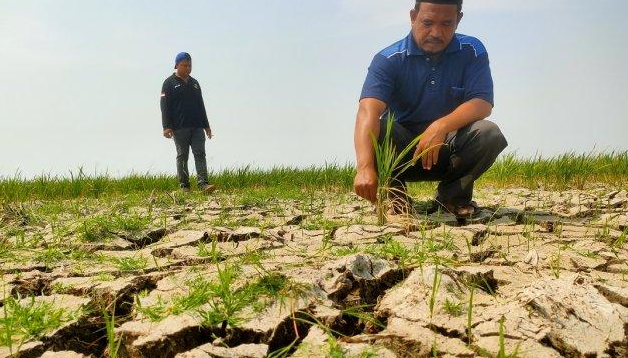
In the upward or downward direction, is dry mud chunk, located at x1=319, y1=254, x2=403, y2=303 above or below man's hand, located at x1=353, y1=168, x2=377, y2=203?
below

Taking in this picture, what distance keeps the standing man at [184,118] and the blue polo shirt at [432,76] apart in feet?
11.7

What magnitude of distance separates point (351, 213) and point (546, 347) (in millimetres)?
2294

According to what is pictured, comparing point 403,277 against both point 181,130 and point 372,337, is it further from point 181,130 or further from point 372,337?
point 181,130

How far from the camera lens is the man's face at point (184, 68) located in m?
6.74

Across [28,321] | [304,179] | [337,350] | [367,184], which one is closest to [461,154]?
[367,184]

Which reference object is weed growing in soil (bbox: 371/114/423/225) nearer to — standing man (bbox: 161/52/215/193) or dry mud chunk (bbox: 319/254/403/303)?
dry mud chunk (bbox: 319/254/403/303)

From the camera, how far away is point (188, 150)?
670 cm

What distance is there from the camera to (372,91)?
3189 mm

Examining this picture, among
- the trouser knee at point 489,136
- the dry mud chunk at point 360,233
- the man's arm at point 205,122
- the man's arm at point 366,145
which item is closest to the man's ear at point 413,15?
the man's arm at point 366,145

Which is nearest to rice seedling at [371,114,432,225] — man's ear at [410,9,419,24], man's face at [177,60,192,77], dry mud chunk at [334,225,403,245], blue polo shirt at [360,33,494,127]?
dry mud chunk at [334,225,403,245]

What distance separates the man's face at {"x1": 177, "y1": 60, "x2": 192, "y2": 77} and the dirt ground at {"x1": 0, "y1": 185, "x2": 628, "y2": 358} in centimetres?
448

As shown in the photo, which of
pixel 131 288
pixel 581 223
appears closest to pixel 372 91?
pixel 581 223

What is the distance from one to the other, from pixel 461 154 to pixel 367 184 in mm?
700

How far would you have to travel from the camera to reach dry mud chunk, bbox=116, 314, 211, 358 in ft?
4.59
